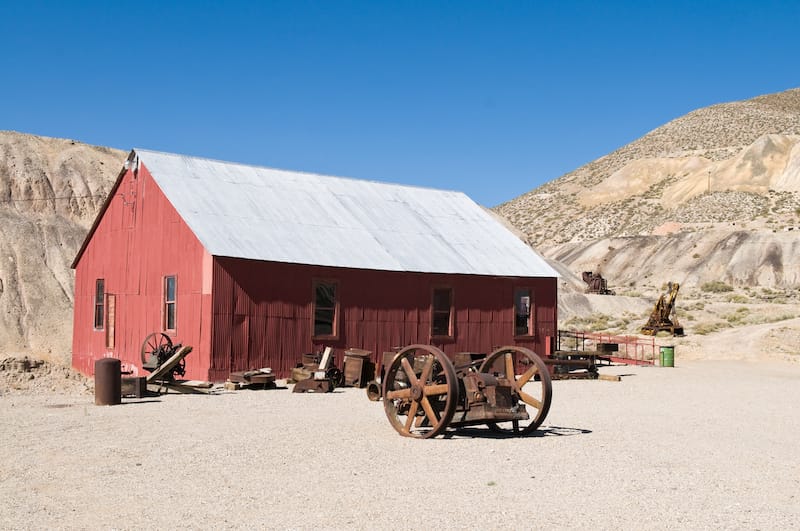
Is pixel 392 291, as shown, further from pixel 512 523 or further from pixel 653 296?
pixel 653 296

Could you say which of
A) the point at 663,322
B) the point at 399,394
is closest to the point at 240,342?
the point at 399,394

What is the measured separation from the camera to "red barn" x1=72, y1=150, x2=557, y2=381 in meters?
25.1

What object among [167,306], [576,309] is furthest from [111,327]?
[576,309]

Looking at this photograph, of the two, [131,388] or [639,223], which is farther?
[639,223]

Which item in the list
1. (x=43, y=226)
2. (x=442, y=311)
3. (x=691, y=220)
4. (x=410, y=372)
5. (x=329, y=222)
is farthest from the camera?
(x=691, y=220)

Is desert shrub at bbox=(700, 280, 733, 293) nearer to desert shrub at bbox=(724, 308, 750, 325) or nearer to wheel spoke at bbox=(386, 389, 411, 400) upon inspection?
desert shrub at bbox=(724, 308, 750, 325)

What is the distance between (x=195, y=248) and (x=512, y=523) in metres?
18.0

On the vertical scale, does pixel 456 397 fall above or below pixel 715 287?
below

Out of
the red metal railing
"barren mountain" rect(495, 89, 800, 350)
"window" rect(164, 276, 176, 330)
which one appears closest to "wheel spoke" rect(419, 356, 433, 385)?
"window" rect(164, 276, 176, 330)

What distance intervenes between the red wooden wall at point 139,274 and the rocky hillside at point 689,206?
5451 centimetres

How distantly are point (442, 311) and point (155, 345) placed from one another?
904cm

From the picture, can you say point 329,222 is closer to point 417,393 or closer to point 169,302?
point 169,302

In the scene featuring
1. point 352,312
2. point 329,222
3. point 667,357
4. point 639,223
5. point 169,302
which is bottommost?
point 667,357

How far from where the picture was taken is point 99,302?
31094 mm
